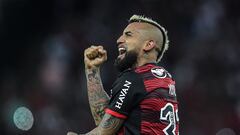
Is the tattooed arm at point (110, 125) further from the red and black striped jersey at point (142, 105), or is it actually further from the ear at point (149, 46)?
the ear at point (149, 46)

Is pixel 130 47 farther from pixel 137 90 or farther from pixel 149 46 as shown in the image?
A: pixel 137 90

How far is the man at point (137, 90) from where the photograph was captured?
5.33 m

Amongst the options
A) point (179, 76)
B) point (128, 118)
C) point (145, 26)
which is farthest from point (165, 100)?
point (179, 76)

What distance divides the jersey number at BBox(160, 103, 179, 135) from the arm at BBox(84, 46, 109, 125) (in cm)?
55

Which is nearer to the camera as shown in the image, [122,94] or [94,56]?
[122,94]

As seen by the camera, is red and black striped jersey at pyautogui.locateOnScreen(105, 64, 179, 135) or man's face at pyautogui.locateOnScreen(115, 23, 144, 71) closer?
red and black striped jersey at pyautogui.locateOnScreen(105, 64, 179, 135)

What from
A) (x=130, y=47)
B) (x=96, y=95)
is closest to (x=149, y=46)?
(x=130, y=47)

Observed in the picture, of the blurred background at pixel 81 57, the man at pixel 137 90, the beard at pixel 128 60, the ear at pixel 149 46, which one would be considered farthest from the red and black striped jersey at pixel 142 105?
the blurred background at pixel 81 57

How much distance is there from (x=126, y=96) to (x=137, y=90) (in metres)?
0.10

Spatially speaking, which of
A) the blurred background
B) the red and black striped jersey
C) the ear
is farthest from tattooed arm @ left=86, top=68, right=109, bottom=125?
the blurred background

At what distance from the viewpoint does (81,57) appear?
12.4m

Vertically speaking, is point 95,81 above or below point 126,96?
above

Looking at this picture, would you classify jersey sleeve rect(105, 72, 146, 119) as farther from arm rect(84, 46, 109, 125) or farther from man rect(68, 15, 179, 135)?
arm rect(84, 46, 109, 125)

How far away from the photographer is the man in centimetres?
533
